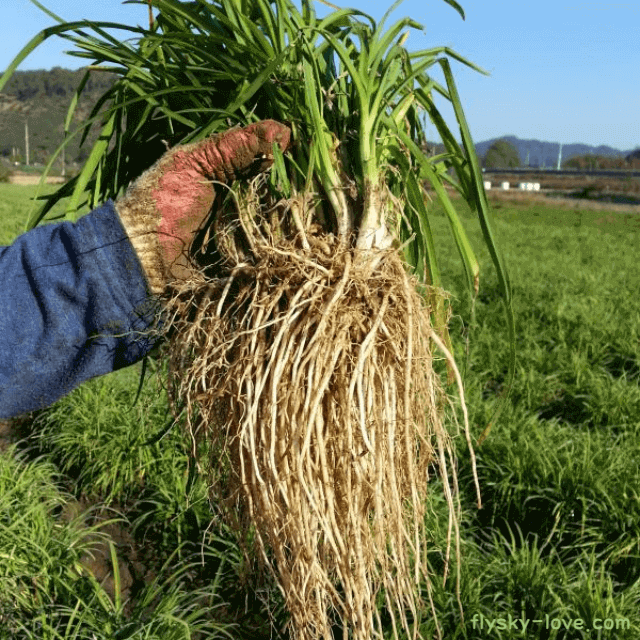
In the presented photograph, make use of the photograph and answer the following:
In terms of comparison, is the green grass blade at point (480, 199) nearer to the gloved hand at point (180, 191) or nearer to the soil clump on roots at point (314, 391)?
the soil clump on roots at point (314, 391)

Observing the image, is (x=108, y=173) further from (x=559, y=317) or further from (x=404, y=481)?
(x=559, y=317)

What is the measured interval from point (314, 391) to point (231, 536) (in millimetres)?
1465

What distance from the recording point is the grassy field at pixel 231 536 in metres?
2.16

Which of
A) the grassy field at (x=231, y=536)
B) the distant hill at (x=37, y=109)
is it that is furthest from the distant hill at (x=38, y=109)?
the grassy field at (x=231, y=536)

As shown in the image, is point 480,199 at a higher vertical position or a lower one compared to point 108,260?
higher

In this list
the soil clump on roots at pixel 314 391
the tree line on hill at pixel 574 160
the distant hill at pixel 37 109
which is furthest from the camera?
the distant hill at pixel 37 109

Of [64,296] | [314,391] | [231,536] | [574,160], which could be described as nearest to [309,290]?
[314,391]

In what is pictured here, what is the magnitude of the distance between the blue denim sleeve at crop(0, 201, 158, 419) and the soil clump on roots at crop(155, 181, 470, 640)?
0.11 metres

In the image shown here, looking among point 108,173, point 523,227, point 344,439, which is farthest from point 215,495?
point 523,227

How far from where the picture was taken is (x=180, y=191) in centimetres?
140

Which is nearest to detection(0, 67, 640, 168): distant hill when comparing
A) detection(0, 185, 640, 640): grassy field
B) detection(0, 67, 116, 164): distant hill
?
detection(0, 67, 116, 164): distant hill

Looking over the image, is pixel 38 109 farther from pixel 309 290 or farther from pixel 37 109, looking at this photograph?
pixel 309 290

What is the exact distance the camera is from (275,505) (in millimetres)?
1352

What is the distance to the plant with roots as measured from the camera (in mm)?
1337
